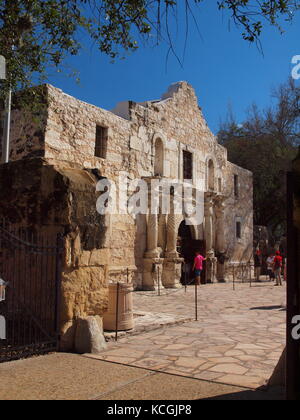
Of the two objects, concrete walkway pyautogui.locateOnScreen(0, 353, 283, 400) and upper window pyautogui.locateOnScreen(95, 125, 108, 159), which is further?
upper window pyautogui.locateOnScreen(95, 125, 108, 159)

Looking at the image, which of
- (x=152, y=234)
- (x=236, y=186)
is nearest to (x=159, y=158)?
(x=152, y=234)

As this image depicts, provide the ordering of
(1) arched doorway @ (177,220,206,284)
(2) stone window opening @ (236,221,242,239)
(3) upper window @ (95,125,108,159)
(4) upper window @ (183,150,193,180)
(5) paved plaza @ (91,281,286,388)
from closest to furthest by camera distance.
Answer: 1. (5) paved plaza @ (91,281,286,388)
2. (3) upper window @ (95,125,108,159)
3. (4) upper window @ (183,150,193,180)
4. (1) arched doorway @ (177,220,206,284)
5. (2) stone window opening @ (236,221,242,239)

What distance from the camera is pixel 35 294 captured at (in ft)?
18.0

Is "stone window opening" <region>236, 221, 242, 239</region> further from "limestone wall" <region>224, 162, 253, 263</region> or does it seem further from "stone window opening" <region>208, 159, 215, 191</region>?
"stone window opening" <region>208, 159, 215, 191</region>

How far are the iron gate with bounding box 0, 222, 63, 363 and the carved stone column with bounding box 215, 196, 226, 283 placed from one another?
13476 millimetres

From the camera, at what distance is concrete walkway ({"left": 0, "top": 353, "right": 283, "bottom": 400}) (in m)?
3.58

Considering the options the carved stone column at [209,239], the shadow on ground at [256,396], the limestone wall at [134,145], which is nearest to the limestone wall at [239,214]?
the limestone wall at [134,145]

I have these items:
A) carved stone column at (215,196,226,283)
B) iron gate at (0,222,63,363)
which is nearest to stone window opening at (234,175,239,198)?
carved stone column at (215,196,226,283)

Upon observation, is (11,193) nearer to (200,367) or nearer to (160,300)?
(200,367)

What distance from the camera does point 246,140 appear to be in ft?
83.3

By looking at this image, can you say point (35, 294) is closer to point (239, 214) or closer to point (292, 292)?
point (292, 292)

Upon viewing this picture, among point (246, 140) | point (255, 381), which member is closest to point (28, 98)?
point (255, 381)

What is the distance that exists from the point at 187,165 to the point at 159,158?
206 centimetres

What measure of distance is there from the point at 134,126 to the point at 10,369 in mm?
10801
